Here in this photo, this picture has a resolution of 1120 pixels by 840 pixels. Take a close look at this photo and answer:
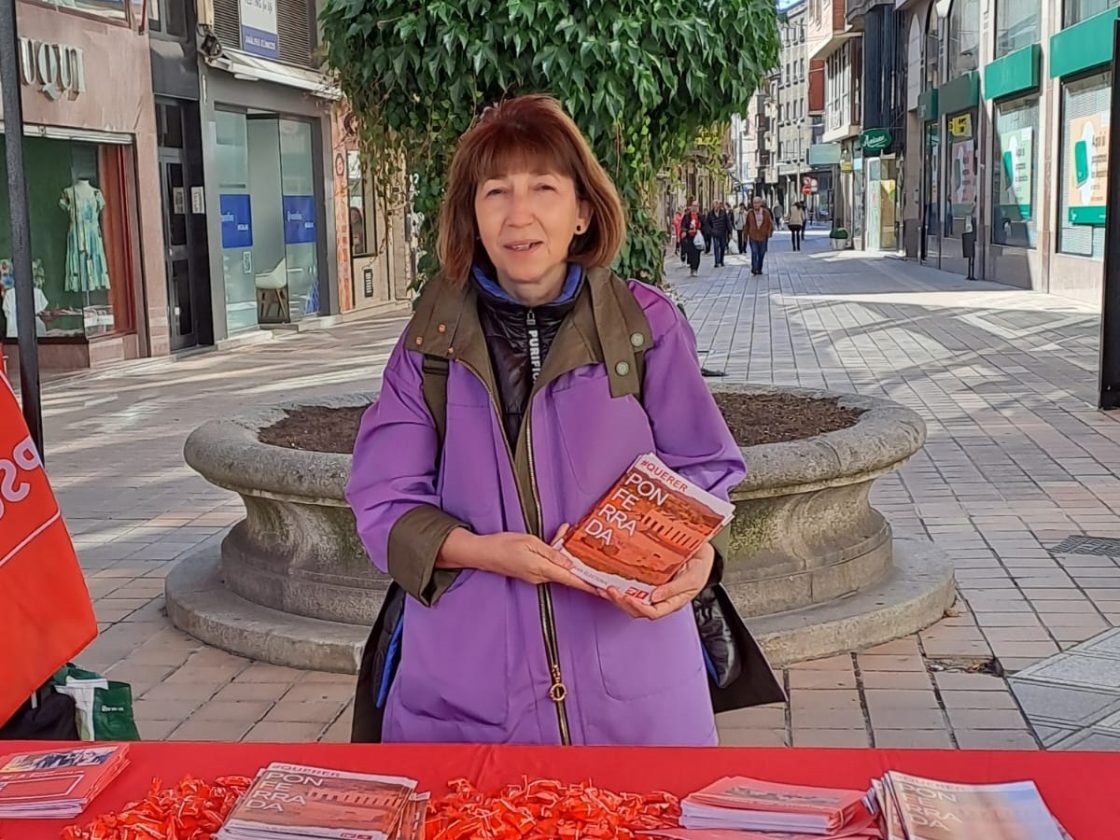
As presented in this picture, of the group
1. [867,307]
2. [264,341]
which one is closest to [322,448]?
[264,341]

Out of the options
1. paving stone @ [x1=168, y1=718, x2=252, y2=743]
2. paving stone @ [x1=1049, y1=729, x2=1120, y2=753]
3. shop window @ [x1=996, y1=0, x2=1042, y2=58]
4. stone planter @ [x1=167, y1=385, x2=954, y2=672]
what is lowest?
paving stone @ [x1=1049, y1=729, x2=1120, y2=753]

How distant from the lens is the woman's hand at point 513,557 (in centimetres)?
215

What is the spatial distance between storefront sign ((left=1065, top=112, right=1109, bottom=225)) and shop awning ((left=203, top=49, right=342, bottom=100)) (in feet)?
37.6

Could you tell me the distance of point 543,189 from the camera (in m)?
2.29

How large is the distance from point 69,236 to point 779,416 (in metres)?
10.5

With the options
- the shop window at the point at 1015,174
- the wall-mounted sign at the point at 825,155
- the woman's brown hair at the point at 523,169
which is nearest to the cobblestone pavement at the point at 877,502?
the woman's brown hair at the point at 523,169

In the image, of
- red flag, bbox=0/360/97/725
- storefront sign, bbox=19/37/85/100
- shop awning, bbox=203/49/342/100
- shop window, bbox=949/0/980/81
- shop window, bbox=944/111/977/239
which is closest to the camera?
red flag, bbox=0/360/97/725

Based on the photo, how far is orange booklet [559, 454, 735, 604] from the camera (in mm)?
2156

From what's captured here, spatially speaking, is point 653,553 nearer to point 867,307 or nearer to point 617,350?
point 617,350

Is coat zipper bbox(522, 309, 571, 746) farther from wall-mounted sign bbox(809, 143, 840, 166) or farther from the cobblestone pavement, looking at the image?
wall-mounted sign bbox(809, 143, 840, 166)

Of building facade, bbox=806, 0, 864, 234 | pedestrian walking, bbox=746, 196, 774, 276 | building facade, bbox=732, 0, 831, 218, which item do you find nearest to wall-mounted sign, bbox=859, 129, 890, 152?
building facade, bbox=806, 0, 864, 234

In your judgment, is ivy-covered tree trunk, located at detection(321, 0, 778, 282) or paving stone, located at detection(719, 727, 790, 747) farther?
ivy-covered tree trunk, located at detection(321, 0, 778, 282)

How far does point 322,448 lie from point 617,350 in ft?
12.2

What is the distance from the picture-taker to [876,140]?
3944 centimetres
